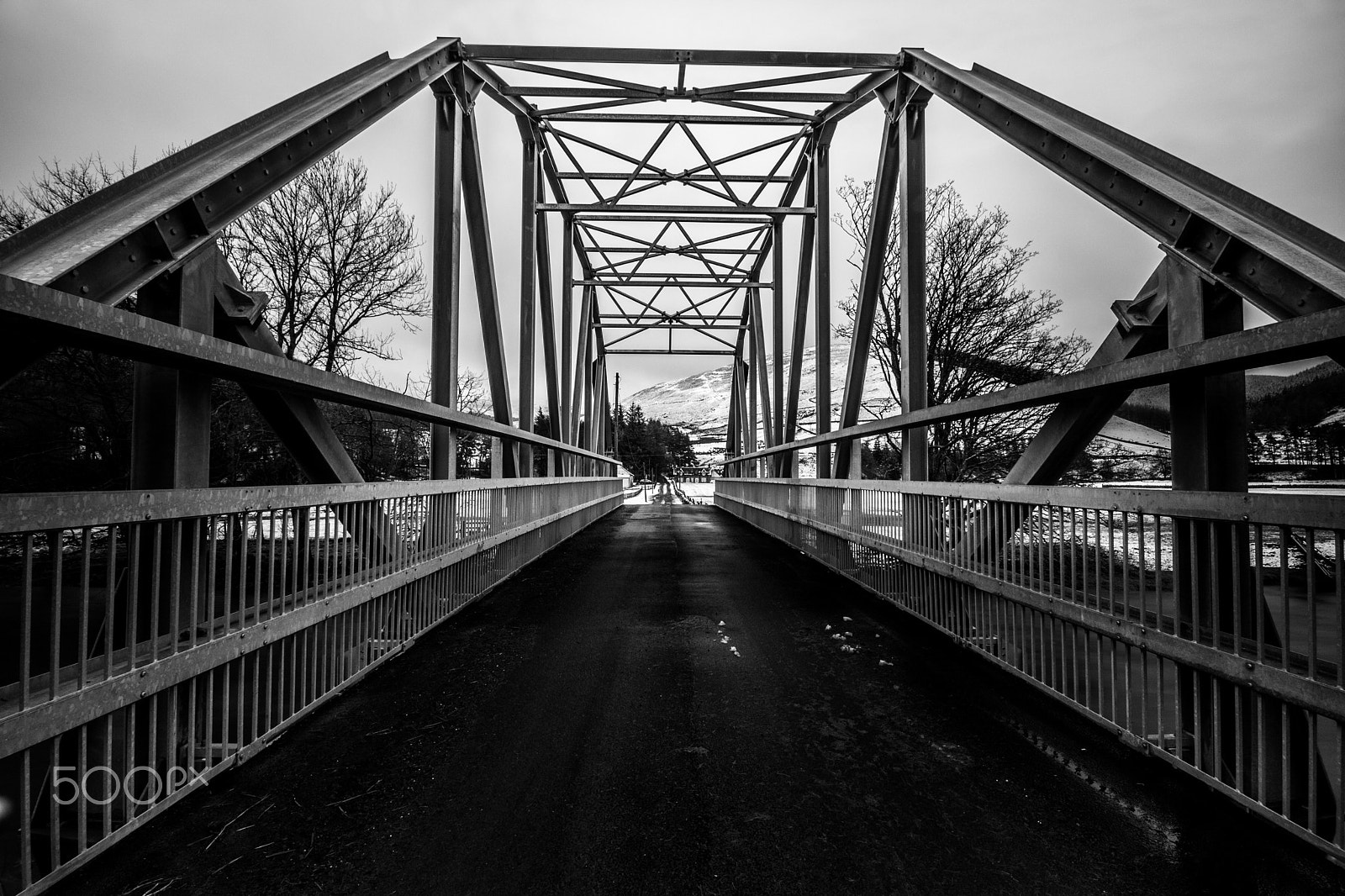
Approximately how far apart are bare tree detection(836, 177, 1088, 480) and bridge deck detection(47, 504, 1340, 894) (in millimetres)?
7478

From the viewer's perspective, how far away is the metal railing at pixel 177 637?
162 centimetres

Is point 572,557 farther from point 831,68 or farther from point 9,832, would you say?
point 831,68

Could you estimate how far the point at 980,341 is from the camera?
1052 cm

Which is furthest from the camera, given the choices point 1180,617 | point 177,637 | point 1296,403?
point 1296,403

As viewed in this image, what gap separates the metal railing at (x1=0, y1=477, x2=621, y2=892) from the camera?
1.62 meters

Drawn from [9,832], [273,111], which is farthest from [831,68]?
[9,832]

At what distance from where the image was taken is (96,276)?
2039mm

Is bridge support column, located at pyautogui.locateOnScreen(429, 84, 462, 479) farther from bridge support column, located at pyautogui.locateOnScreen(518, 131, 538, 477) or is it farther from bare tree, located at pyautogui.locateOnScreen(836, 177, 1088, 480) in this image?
bare tree, located at pyautogui.locateOnScreen(836, 177, 1088, 480)

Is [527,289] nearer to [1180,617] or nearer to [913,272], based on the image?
[913,272]

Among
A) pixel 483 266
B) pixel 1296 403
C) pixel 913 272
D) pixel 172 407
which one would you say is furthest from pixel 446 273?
pixel 1296 403

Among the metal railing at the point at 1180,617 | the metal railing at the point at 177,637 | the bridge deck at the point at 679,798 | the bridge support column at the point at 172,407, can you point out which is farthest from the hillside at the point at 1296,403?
the bridge support column at the point at 172,407

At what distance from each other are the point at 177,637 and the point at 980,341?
36.2 feet

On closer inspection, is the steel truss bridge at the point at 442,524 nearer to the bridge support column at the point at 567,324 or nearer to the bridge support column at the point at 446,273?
the bridge support column at the point at 446,273

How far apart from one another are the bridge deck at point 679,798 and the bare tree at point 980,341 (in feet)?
24.5
